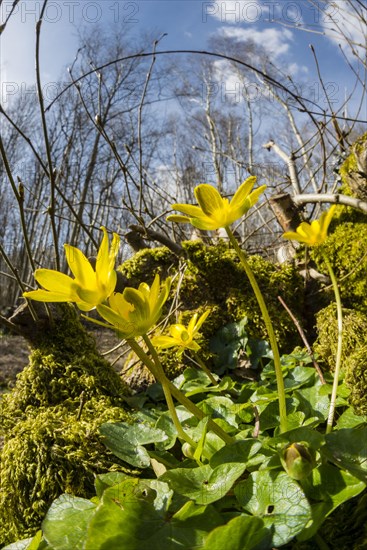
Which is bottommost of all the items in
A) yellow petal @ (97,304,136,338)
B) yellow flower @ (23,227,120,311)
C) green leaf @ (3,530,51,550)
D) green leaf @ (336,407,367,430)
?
green leaf @ (336,407,367,430)

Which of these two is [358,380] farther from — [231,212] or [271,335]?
[231,212]

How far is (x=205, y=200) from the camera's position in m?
0.87

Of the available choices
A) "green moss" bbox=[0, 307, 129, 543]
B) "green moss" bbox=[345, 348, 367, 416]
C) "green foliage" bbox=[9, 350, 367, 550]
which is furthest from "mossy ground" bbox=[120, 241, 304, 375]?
"green foliage" bbox=[9, 350, 367, 550]

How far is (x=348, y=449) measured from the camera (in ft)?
2.66

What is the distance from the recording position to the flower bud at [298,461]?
0.73 metres

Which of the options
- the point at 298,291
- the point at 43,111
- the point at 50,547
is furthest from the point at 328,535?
the point at 43,111

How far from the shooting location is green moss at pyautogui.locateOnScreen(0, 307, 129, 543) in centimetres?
109

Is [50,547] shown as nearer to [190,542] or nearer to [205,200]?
[190,542]

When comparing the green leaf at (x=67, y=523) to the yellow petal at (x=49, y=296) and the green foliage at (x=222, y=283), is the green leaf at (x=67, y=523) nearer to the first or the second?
the yellow petal at (x=49, y=296)

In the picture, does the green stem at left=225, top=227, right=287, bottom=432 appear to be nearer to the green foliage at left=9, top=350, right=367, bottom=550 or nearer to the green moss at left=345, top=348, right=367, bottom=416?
the green foliage at left=9, top=350, right=367, bottom=550

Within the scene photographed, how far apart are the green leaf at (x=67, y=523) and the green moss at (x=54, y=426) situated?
274 millimetres

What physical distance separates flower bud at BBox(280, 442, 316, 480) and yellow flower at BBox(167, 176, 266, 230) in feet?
1.45

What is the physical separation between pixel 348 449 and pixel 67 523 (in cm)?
53

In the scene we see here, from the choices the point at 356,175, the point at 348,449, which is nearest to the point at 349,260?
the point at 356,175
